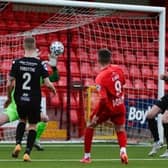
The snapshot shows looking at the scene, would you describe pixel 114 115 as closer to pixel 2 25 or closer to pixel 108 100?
pixel 108 100

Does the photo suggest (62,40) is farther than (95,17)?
Yes

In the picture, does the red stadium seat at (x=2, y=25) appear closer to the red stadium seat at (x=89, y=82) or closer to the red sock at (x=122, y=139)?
the red stadium seat at (x=89, y=82)

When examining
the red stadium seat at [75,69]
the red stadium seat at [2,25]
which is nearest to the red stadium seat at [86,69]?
the red stadium seat at [75,69]

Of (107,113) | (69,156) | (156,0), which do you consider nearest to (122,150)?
(107,113)

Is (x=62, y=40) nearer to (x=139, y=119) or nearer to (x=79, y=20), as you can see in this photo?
(x=79, y=20)

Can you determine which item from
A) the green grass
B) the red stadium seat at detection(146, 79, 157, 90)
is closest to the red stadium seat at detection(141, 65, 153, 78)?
the red stadium seat at detection(146, 79, 157, 90)

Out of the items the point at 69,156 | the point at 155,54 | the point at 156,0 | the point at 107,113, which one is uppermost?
the point at 156,0

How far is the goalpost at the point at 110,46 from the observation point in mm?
15148

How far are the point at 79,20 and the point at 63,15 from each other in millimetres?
368

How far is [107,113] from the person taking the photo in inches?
420

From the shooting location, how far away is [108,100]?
10.6 metres

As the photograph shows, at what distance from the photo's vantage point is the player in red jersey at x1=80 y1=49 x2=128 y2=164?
10.5m

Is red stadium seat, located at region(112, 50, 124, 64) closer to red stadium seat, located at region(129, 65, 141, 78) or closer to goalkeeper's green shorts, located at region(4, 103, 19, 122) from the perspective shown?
red stadium seat, located at region(129, 65, 141, 78)

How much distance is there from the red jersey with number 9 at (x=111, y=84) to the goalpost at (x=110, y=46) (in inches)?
160
